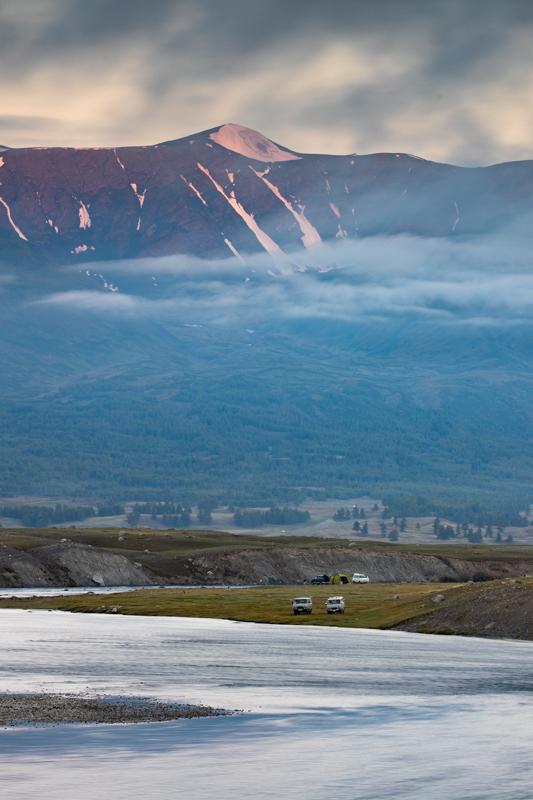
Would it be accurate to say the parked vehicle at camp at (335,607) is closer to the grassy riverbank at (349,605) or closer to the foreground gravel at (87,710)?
the grassy riverbank at (349,605)

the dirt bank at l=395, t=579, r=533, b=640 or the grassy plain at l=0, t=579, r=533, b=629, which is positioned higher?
the dirt bank at l=395, t=579, r=533, b=640

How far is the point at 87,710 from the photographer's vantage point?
54.4 metres

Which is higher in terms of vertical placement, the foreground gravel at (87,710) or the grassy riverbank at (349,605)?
the foreground gravel at (87,710)

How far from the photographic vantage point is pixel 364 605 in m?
142

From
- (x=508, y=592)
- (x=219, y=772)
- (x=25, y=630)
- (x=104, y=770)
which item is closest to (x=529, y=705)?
(x=219, y=772)

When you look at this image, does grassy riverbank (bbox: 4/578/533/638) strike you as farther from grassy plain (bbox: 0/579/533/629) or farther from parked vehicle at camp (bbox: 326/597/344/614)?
parked vehicle at camp (bbox: 326/597/344/614)

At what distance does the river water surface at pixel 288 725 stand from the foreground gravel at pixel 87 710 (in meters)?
1.89

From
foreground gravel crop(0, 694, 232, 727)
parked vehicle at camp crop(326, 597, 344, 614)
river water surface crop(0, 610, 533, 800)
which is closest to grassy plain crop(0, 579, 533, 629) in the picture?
parked vehicle at camp crop(326, 597, 344, 614)

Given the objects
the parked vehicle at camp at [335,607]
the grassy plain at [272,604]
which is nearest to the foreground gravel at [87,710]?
the grassy plain at [272,604]

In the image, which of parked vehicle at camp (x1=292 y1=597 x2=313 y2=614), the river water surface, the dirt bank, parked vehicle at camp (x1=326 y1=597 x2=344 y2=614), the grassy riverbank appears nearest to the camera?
the river water surface

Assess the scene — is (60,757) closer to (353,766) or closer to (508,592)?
(353,766)

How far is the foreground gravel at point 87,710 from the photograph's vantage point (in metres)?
51.7

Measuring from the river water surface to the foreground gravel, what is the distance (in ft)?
6.19

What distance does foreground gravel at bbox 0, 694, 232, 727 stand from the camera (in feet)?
170
